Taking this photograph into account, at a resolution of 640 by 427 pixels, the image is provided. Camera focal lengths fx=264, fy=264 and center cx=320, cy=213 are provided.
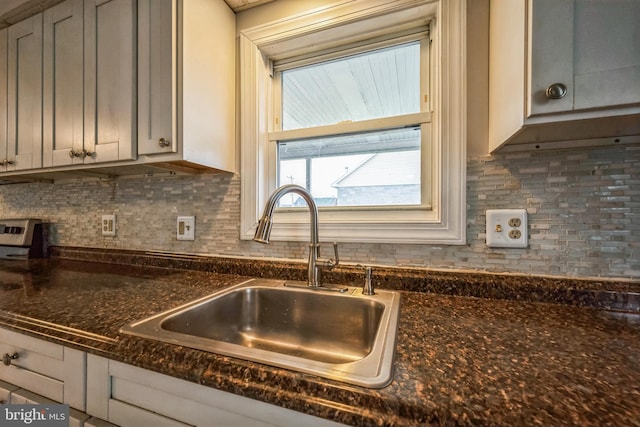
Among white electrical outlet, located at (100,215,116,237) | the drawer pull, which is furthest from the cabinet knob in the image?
white electrical outlet, located at (100,215,116,237)

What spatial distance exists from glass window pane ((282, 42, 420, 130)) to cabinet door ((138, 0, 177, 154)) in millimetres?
476

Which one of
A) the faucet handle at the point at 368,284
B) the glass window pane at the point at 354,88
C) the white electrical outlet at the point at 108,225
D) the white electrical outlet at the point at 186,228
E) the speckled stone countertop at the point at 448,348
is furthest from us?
the white electrical outlet at the point at 108,225

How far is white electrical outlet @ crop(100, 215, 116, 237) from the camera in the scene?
1.34 m

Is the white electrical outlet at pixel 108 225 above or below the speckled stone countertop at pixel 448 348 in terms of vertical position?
above

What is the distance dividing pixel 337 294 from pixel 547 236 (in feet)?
2.14

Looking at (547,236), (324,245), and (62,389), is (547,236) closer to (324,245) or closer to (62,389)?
(324,245)

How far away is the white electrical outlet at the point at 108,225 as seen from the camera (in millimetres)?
1341

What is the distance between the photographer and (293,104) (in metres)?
1.23

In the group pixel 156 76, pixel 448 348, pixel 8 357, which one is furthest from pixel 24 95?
pixel 448 348

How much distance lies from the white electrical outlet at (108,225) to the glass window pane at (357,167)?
2.93 ft

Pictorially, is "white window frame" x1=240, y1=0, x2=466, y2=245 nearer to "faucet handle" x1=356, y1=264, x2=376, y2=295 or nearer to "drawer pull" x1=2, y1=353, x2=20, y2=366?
"faucet handle" x1=356, y1=264, x2=376, y2=295

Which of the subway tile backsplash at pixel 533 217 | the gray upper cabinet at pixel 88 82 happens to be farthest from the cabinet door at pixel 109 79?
the subway tile backsplash at pixel 533 217

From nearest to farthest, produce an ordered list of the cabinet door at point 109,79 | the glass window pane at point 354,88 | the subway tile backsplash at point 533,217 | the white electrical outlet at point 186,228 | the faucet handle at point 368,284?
the subway tile backsplash at point 533,217, the faucet handle at point 368,284, the cabinet door at point 109,79, the glass window pane at point 354,88, the white electrical outlet at point 186,228

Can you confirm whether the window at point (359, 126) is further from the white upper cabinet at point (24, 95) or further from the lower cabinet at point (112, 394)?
the white upper cabinet at point (24, 95)
